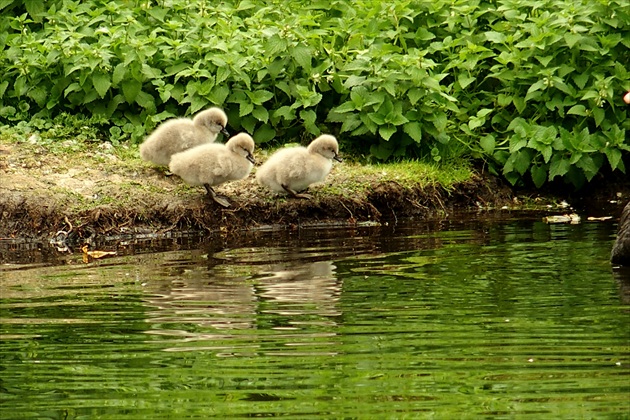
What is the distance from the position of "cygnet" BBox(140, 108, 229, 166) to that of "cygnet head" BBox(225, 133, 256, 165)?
455mm

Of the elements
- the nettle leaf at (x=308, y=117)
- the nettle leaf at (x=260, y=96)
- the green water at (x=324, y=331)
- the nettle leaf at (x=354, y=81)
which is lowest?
the green water at (x=324, y=331)

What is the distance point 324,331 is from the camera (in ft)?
21.3

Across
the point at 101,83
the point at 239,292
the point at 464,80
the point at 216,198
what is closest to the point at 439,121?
the point at 464,80

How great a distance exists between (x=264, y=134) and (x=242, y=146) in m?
1.24

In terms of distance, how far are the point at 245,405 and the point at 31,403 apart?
81cm

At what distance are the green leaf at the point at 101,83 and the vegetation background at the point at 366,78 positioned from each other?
11mm

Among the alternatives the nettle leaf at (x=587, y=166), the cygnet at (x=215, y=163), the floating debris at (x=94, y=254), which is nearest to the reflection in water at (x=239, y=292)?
the floating debris at (x=94, y=254)

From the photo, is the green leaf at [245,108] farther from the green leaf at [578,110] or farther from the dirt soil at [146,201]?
the green leaf at [578,110]

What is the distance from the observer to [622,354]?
578cm

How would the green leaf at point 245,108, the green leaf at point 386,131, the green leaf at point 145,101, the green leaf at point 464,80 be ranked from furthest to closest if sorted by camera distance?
1. the green leaf at point 464,80
2. the green leaf at point 145,101
3. the green leaf at point 245,108
4. the green leaf at point 386,131

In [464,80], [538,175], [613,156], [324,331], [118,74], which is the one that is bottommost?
[324,331]

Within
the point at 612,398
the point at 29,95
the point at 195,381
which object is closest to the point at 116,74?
the point at 29,95

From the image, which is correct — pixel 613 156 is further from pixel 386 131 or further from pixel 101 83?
Result: pixel 101 83

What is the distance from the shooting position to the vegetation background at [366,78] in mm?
11695
